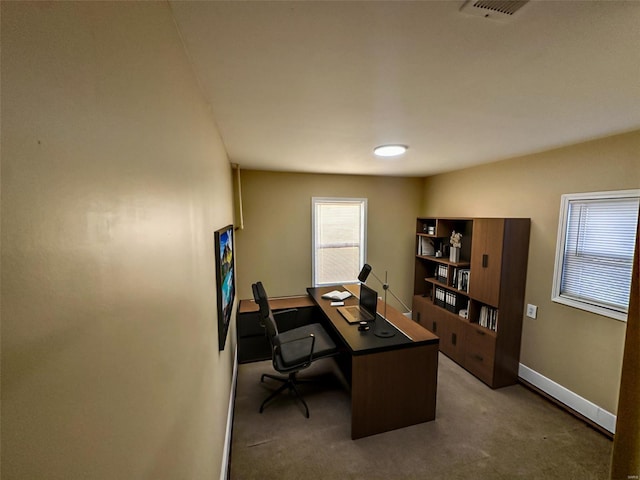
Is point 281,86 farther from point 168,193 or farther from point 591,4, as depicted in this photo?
point 591,4

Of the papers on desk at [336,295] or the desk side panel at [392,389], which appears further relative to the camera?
the papers on desk at [336,295]

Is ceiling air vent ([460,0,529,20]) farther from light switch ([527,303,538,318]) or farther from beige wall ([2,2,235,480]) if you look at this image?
light switch ([527,303,538,318])

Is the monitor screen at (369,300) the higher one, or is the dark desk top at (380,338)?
the monitor screen at (369,300)

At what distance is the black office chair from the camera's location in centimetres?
230

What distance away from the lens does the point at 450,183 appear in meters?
3.89

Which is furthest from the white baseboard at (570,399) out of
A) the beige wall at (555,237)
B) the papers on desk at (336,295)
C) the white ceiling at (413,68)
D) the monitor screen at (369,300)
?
the white ceiling at (413,68)

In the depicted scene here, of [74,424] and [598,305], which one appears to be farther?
[598,305]

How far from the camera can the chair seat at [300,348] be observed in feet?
7.84

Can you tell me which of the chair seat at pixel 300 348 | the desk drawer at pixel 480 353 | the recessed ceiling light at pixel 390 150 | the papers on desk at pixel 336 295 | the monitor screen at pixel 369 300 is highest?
the recessed ceiling light at pixel 390 150

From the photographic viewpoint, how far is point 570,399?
8.10ft

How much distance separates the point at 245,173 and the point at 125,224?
336 centimetres

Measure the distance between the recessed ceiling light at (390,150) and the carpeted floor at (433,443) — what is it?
2.50 meters

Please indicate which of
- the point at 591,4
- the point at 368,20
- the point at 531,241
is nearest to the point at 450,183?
the point at 531,241

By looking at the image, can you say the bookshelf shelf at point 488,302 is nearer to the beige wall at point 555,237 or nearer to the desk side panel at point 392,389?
the beige wall at point 555,237
